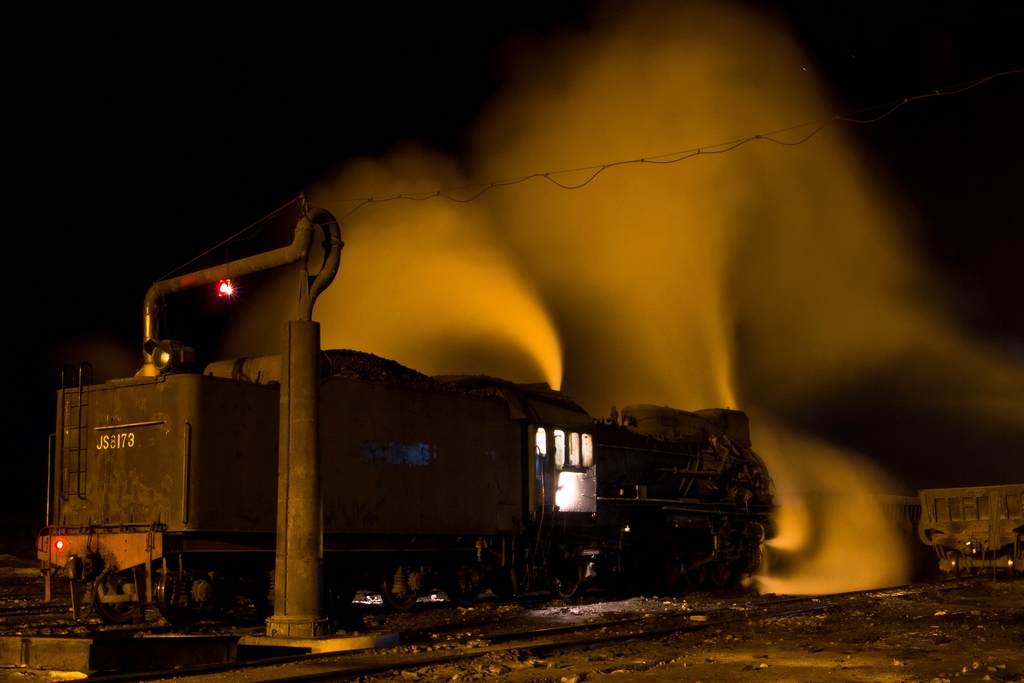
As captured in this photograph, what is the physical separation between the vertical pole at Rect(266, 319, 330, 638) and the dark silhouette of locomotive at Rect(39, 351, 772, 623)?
1.23 meters

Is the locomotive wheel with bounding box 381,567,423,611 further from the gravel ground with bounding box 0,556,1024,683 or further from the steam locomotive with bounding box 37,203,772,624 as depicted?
the gravel ground with bounding box 0,556,1024,683

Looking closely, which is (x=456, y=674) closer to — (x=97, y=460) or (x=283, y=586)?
(x=283, y=586)

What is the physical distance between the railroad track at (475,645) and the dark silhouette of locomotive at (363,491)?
6.90 ft

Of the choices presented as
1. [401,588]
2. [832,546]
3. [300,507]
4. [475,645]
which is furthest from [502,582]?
[832,546]

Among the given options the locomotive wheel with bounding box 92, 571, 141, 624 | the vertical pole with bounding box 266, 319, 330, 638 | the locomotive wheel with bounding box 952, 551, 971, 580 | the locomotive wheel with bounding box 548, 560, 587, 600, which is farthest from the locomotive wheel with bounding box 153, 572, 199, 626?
the locomotive wheel with bounding box 952, 551, 971, 580

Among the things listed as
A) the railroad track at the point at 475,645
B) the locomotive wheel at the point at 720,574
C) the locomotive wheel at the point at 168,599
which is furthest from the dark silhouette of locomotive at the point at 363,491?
the railroad track at the point at 475,645

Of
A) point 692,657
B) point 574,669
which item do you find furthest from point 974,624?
point 574,669

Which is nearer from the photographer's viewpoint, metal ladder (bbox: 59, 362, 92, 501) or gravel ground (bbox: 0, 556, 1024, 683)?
gravel ground (bbox: 0, 556, 1024, 683)

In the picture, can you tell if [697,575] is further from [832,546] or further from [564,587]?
[832,546]

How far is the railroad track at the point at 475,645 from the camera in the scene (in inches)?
355

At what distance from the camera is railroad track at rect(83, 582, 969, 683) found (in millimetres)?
9023

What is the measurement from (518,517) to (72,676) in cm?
832

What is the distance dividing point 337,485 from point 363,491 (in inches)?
18.8

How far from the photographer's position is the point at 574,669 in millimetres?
9266
